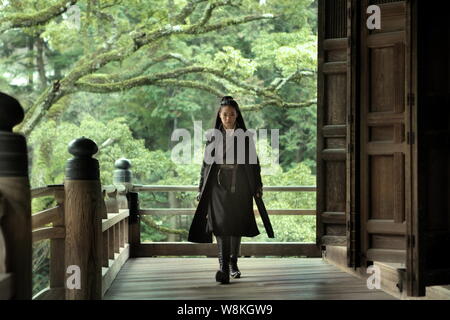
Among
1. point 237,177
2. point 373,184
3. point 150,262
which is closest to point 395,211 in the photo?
point 373,184

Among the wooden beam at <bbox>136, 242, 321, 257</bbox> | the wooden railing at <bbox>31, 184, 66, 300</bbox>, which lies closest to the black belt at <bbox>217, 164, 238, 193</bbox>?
the wooden railing at <bbox>31, 184, 66, 300</bbox>

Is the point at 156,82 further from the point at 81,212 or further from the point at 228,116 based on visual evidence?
the point at 81,212

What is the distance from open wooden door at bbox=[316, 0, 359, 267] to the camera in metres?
6.68

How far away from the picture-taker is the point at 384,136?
5.19 m

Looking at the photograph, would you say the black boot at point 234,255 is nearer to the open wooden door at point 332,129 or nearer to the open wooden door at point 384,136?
the open wooden door at point 384,136

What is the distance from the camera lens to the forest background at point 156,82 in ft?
37.6

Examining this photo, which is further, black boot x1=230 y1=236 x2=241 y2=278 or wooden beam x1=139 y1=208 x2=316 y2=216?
wooden beam x1=139 y1=208 x2=316 y2=216

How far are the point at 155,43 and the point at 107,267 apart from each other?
295 inches

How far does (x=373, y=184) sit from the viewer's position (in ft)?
17.3

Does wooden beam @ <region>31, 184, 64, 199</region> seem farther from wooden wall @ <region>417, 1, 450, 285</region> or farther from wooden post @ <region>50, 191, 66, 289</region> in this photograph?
wooden wall @ <region>417, 1, 450, 285</region>

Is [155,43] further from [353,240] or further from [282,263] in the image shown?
[353,240]

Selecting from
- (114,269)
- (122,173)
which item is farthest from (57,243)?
(122,173)

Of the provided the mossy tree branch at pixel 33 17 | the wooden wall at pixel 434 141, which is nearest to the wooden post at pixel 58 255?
the wooden wall at pixel 434 141

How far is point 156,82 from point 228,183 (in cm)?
715
